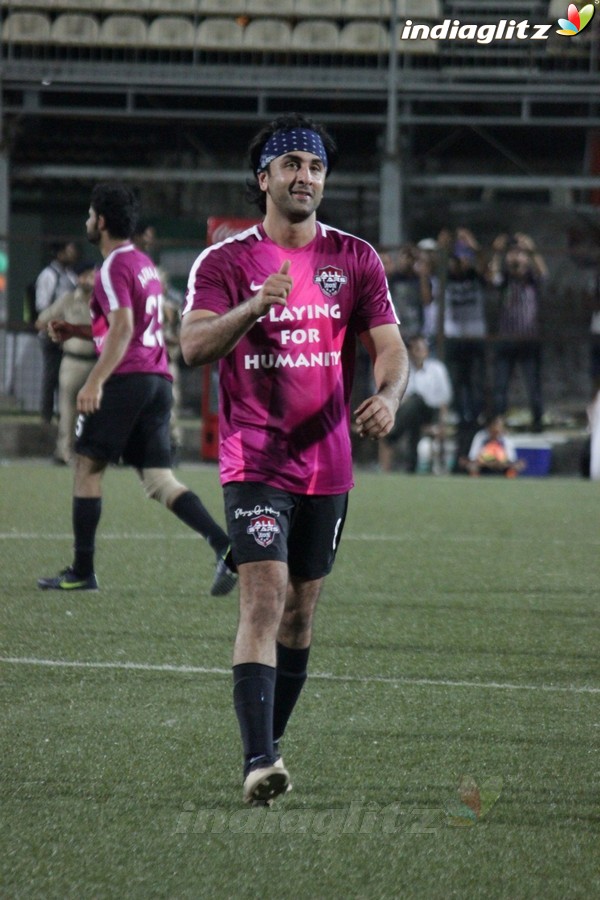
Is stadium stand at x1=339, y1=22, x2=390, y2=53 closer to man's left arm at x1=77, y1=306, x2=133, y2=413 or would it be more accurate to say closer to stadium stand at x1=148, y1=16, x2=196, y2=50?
stadium stand at x1=148, y1=16, x2=196, y2=50

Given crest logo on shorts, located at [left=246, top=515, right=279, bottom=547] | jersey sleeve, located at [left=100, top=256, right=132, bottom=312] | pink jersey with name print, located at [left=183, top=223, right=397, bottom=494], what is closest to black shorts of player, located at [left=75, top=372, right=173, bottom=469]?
jersey sleeve, located at [left=100, top=256, right=132, bottom=312]

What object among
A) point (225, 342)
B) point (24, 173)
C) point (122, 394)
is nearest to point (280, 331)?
point (225, 342)

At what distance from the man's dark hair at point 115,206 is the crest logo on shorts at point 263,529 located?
387 cm

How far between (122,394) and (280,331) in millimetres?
3642

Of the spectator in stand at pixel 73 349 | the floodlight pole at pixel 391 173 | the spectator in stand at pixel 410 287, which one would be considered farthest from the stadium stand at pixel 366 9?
the spectator in stand at pixel 73 349

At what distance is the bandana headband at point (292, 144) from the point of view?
158 inches

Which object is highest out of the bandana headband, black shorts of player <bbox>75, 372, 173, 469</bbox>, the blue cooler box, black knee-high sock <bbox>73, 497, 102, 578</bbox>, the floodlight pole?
the floodlight pole

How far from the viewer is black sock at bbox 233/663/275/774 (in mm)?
3611

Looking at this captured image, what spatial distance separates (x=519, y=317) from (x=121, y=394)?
34.2 ft

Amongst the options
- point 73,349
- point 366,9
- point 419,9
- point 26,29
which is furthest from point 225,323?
point 366,9

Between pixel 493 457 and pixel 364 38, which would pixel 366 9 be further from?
pixel 493 457

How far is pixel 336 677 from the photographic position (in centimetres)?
545

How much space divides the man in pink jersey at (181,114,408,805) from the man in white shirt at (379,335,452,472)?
12164mm

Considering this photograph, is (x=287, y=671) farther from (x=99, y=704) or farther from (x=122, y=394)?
(x=122, y=394)
